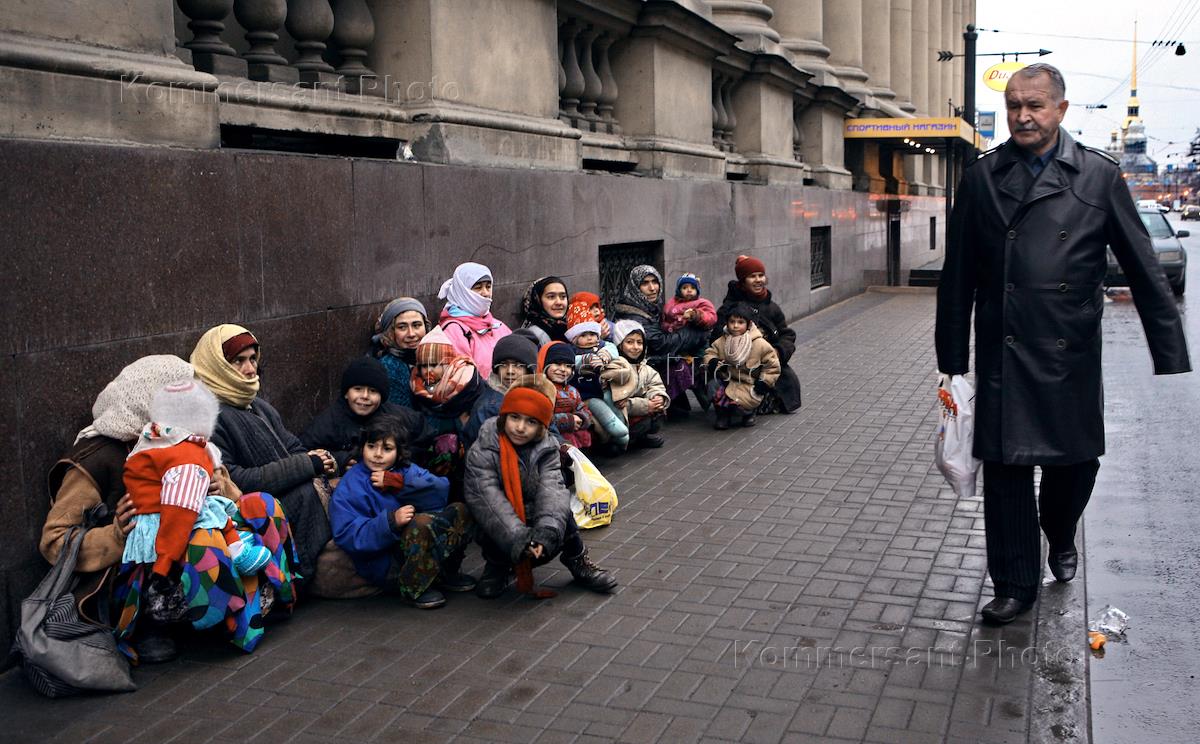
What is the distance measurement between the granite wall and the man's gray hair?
→ 12.0ft

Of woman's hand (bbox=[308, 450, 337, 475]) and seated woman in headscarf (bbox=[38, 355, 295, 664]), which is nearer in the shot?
seated woman in headscarf (bbox=[38, 355, 295, 664])

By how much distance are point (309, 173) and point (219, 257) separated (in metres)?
0.93

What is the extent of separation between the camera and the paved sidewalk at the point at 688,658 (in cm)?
419

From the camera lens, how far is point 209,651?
4.91 meters

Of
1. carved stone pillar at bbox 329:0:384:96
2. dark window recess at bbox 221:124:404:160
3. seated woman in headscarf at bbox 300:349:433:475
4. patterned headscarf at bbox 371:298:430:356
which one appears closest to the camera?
seated woman in headscarf at bbox 300:349:433:475

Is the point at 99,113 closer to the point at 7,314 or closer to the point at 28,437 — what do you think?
the point at 7,314

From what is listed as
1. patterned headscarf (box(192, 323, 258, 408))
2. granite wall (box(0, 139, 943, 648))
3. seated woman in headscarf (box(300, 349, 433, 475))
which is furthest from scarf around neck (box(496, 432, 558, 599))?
granite wall (box(0, 139, 943, 648))

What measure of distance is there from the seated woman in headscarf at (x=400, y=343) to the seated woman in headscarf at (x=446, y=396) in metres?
0.09

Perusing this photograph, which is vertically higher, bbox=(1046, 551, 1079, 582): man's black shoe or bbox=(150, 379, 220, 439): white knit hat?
bbox=(150, 379, 220, 439): white knit hat

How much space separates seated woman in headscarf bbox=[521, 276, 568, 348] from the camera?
8.61 metres

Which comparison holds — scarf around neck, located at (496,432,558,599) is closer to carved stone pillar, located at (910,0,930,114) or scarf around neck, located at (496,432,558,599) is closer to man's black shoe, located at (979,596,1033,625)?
man's black shoe, located at (979,596,1033,625)

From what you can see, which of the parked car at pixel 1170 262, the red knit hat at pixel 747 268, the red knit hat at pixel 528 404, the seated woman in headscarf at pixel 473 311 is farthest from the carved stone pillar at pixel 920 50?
the red knit hat at pixel 528 404

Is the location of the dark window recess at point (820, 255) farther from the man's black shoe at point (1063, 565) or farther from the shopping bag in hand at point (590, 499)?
the man's black shoe at point (1063, 565)

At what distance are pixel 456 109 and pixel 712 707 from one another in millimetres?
5369
